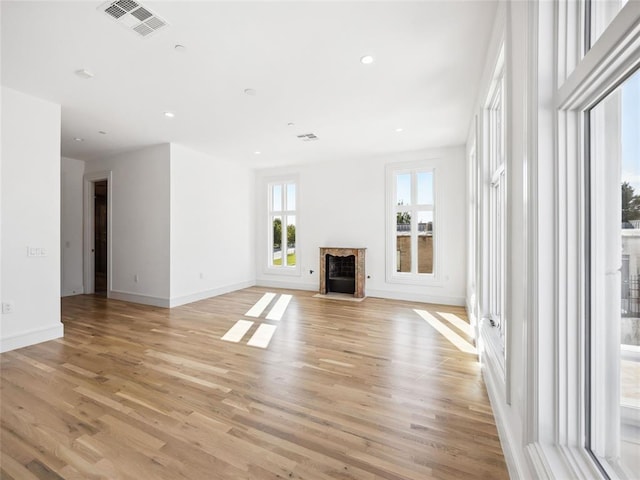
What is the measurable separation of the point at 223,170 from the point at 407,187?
380cm

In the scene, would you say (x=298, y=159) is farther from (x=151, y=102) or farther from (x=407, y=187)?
(x=151, y=102)

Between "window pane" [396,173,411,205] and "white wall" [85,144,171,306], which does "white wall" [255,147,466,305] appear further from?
"white wall" [85,144,171,306]

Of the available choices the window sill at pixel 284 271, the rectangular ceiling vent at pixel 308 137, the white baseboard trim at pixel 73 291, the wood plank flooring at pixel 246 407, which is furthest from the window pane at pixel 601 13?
the white baseboard trim at pixel 73 291

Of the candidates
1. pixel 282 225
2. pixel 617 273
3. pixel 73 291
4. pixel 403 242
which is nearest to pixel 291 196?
pixel 282 225

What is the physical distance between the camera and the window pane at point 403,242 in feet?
19.7

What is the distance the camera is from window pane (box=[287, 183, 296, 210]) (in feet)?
23.4

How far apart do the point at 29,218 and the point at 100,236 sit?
3895mm

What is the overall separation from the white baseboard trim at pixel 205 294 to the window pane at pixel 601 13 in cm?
567

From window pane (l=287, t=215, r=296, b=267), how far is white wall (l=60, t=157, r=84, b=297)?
429cm

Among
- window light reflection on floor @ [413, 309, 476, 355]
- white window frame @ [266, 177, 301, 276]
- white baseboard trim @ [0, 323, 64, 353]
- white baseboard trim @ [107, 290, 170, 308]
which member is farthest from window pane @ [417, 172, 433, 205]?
white baseboard trim @ [0, 323, 64, 353]

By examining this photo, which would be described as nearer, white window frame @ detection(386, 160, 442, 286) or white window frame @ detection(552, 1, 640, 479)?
white window frame @ detection(552, 1, 640, 479)

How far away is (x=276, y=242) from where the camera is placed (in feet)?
24.3

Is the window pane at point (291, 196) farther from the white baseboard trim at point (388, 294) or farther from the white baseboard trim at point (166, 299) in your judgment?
the white baseboard trim at point (166, 299)

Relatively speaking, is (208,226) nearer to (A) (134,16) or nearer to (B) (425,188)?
(A) (134,16)
